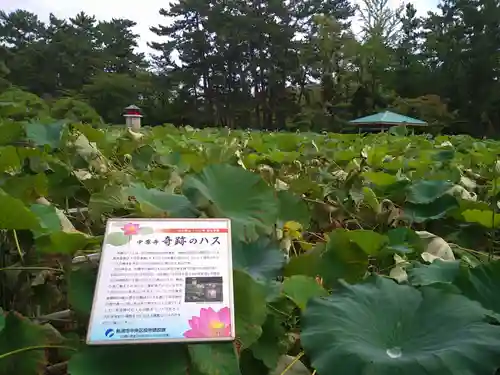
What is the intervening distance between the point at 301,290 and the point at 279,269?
1.9 inches

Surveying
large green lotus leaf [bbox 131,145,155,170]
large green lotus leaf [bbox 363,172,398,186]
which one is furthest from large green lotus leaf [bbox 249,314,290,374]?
large green lotus leaf [bbox 131,145,155,170]

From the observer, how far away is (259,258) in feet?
1.94

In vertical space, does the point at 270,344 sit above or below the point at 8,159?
below

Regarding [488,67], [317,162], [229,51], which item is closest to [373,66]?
[488,67]

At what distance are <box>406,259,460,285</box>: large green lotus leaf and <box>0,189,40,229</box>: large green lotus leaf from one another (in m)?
0.40

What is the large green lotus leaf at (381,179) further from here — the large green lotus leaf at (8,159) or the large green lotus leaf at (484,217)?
the large green lotus leaf at (8,159)

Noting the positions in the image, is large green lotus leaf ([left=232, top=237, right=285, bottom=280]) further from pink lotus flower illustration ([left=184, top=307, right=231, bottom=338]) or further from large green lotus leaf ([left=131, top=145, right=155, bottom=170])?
large green lotus leaf ([left=131, top=145, right=155, bottom=170])

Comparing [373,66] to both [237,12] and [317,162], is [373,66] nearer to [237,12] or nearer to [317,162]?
[237,12]

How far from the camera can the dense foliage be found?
417 millimetres

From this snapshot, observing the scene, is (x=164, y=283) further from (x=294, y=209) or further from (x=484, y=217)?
(x=484, y=217)

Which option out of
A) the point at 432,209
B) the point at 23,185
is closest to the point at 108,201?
the point at 23,185

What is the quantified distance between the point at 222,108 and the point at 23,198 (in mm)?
20934

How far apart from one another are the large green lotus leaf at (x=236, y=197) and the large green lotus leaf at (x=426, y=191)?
0.33m

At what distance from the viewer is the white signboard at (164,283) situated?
1.33 ft
